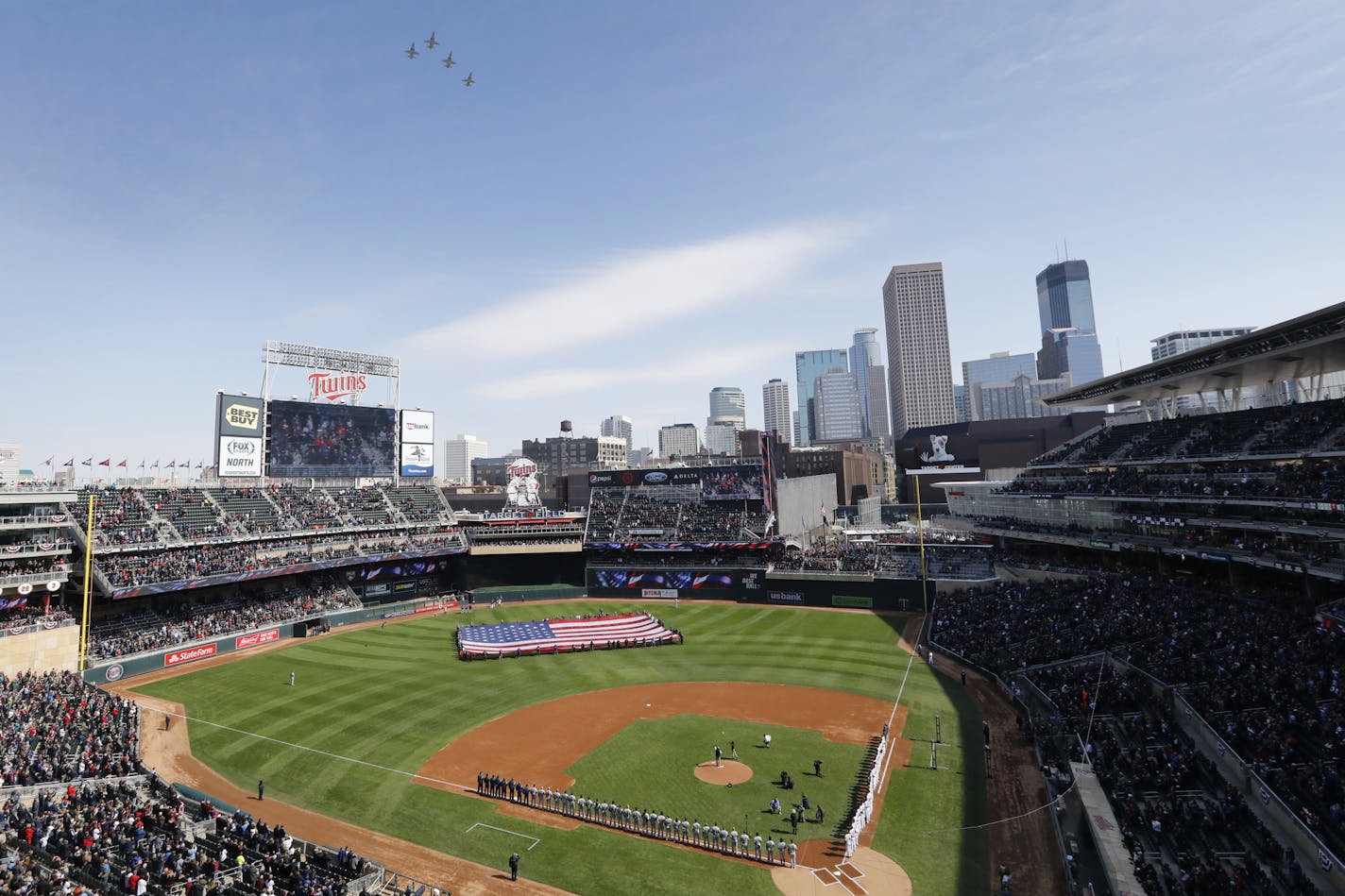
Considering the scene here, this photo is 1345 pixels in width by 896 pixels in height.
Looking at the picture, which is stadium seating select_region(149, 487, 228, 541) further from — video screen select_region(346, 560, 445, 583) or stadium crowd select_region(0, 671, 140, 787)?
stadium crowd select_region(0, 671, 140, 787)


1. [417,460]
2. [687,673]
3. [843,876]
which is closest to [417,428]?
[417,460]

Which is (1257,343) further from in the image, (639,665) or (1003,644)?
(639,665)

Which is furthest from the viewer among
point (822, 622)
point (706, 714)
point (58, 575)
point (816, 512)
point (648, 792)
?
point (816, 512)

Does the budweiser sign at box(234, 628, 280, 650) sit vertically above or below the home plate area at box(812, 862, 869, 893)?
above

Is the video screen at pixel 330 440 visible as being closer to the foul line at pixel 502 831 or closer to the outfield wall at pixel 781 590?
the outfield wall at pixel 781 590

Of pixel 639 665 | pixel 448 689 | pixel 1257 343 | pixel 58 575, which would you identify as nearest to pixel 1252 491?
pixel 1257 343

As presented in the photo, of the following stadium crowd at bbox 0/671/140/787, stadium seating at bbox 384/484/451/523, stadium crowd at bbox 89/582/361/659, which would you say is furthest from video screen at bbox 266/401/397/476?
stadium crowd at bbox 0/671/140/787
